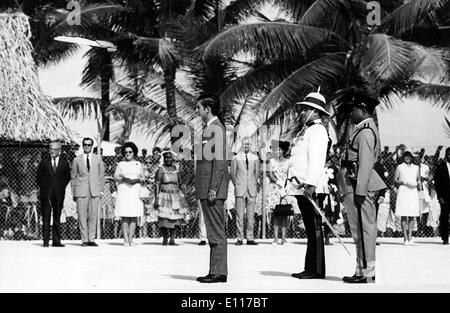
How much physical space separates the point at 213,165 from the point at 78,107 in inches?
1054

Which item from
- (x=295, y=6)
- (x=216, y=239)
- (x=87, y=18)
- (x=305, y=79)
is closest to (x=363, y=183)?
(x=216, y=239)

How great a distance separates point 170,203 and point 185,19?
11012mm

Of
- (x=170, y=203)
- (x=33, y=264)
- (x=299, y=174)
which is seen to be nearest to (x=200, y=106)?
(x=299, y=174)

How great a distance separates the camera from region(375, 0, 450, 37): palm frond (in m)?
28.5

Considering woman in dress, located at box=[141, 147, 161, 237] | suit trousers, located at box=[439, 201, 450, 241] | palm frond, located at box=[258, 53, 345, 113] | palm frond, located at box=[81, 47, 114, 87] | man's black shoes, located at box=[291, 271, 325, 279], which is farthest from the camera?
palm frond, located at box=[81, 47, 114, 87]

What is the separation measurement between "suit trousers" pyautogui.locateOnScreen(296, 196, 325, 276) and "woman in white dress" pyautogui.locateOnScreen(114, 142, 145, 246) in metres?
8.28

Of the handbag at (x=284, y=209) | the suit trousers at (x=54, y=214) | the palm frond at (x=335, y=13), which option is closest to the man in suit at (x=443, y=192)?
the handbag at (x=284, y=209)

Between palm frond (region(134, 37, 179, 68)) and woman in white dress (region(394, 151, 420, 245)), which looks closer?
woman in white dress (region(394, 151, 420, 245))

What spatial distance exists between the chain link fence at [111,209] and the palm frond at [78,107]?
13656mm

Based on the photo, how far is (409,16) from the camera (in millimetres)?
28703

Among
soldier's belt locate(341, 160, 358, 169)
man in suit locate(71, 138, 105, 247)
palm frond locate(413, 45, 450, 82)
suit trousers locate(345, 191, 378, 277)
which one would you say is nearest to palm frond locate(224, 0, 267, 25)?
palm frond locate(413, 45, 450, 82)

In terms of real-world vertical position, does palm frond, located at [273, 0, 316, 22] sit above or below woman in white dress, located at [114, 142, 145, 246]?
above

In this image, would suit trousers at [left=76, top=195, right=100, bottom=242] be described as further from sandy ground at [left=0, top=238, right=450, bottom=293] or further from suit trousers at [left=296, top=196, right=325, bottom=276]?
suit trousers at [left=296, top=196, right=325, bottom=276]

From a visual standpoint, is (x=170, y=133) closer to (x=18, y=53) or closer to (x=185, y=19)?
(x=185, y=19)
